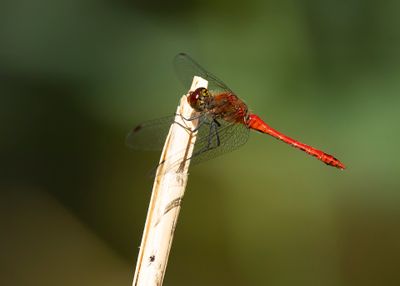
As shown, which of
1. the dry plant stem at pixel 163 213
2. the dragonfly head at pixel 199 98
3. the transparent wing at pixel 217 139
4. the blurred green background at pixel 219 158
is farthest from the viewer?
the blurred green background at pixel 219 158

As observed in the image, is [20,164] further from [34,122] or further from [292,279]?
[292,279]

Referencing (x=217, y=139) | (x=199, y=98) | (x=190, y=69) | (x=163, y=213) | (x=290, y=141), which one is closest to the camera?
(x=163, y=213)

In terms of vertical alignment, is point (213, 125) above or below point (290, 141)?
below

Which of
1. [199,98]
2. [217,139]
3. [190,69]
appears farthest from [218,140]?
[190,69]

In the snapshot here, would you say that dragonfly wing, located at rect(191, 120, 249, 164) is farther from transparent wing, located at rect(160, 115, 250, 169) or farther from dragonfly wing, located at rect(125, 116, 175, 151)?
dragonfly wing, located at rect(125, 116, 175, 151)

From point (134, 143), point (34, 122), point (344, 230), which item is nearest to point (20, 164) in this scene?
point (34, 122)

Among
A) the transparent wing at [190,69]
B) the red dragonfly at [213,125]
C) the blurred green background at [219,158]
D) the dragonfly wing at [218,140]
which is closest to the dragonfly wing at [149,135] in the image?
the red dragonfly at [213,125]

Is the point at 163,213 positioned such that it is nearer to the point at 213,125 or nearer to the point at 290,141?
the point at 213,125

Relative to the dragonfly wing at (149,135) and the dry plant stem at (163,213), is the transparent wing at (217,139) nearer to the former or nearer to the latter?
the dragonfly wing at (149,135)
